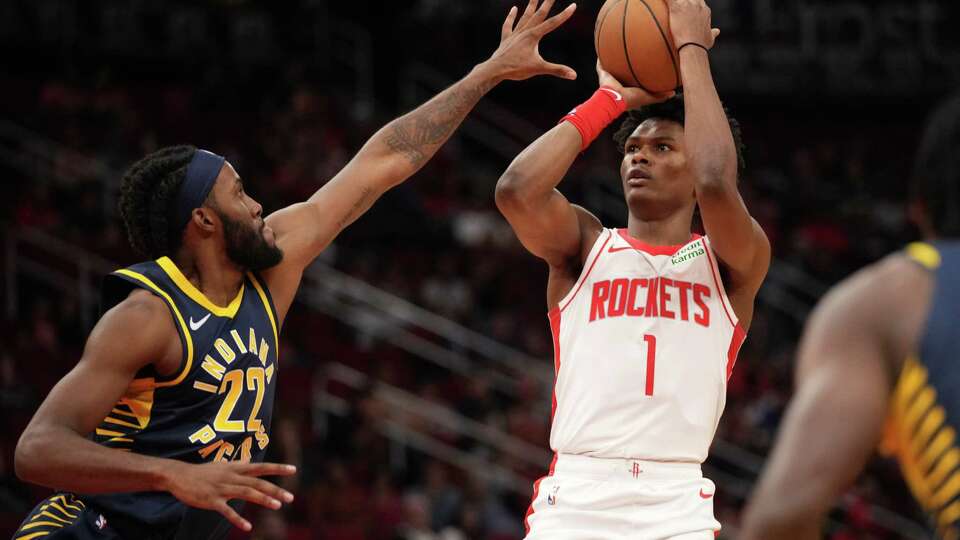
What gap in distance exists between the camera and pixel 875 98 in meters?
19.2

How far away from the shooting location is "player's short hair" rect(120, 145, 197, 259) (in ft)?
15.2

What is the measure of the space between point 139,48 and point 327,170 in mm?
3968

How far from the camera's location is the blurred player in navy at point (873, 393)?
2299 mm

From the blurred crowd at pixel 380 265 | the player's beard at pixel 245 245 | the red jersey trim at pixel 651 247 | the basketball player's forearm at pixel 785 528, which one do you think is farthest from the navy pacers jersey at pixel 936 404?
the blurred crowd at pixel 380 265

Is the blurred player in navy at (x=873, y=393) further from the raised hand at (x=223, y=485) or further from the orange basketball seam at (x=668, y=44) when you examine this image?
the orange basketball seam at (x=668, y=44)

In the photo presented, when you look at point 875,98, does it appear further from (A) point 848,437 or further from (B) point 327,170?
(A) point 848,437

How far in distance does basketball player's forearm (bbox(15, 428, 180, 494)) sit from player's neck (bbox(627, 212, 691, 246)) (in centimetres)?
190

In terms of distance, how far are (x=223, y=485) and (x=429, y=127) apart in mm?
2026

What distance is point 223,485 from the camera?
3.85 meters

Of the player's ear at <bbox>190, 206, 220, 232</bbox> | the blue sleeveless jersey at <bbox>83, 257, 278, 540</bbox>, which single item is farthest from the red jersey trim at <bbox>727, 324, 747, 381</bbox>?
the player's ear at <bbox>190, 206, 220, 232</bbox>

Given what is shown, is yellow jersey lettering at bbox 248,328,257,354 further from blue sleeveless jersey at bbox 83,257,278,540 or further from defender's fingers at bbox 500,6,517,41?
defender's fingers at bbox 500,6,517,41

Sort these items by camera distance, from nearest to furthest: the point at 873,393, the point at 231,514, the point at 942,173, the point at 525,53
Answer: the point at 873,393 < the point at 942,173 < the point at 231,514 < the point at 525,53

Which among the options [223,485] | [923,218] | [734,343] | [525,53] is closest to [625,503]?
[734,343]

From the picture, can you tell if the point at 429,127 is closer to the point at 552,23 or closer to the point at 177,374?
the point at 552,23
